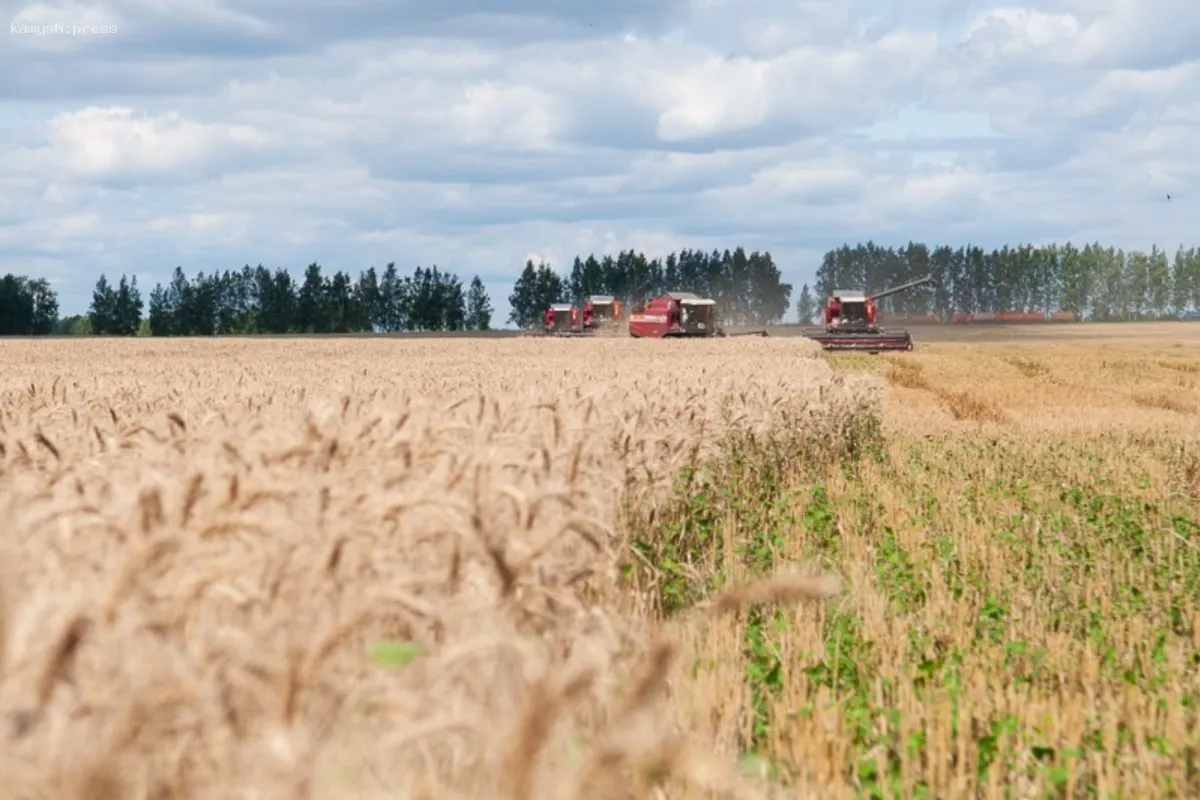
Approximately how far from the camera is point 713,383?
15609 mm

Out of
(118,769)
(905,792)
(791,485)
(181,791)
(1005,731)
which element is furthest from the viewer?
(791,485)

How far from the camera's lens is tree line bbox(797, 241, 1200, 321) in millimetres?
187250

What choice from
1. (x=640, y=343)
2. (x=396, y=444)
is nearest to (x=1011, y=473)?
(x=396, y=444)

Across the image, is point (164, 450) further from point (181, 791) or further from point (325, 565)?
point (181, 791)

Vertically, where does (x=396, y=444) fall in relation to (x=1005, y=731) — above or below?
above

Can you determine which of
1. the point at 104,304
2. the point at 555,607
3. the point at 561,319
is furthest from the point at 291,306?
the point at 555,607

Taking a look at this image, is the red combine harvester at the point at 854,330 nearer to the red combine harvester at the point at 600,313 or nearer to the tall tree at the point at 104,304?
the red combine harvester at the point at 600,313

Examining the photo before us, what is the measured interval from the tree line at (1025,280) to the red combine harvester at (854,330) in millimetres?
129290

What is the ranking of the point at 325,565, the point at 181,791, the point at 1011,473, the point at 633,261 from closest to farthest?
the point at 181,791 < the point at 325,565 < the point at 1011,473 < the point at 633,261

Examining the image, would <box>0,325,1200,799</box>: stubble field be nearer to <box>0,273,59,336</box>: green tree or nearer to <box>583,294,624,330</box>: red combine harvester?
<box>583,294,624,330</box>: red combine harvester

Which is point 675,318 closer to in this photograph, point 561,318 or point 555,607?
point 561,318

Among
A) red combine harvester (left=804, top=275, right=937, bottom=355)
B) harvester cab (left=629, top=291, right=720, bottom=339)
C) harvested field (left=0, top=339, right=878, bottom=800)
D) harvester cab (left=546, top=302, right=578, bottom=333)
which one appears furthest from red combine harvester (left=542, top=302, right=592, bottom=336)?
harvested field (left=0, top=339, right=878, bottom=800)

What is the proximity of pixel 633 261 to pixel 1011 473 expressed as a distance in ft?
470

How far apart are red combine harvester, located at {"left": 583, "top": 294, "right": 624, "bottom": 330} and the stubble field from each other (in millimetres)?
56907
